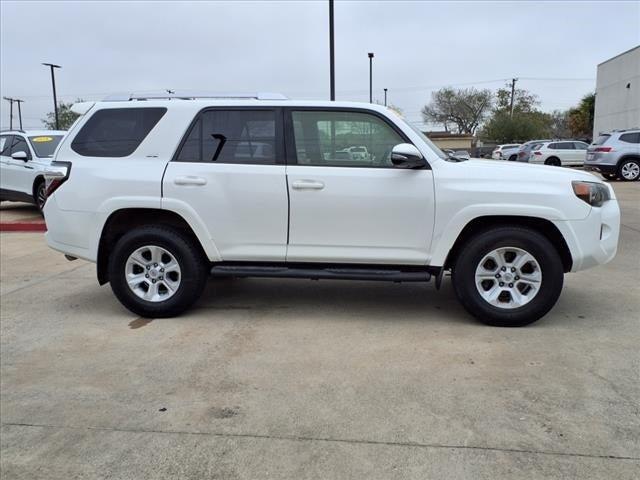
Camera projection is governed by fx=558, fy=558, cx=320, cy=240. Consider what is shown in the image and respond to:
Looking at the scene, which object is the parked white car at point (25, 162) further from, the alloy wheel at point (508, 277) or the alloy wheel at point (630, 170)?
the alloy wheel at point (630, 170)

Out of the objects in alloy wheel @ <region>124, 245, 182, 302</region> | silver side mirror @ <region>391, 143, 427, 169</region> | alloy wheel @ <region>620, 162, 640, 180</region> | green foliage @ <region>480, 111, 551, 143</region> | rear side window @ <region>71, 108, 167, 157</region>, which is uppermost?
green foliage @ <region>480, 111, 551, 143</region>

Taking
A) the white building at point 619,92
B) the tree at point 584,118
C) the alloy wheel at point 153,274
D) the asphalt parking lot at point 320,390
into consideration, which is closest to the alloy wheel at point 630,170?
the asphalt parking lot at point 320,390

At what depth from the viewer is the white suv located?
445 cm

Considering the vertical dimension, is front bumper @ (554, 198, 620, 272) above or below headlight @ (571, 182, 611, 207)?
below

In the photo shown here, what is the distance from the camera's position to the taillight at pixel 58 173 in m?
4.89

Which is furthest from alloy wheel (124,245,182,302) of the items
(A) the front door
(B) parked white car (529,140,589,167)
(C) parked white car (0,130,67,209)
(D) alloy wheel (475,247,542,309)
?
(B) parked white car (529,140,589,167)

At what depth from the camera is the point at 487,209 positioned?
4402 millimetres

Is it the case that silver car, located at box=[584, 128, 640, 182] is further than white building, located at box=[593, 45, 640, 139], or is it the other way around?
white building, located at box=[593, 45, 640, 139]

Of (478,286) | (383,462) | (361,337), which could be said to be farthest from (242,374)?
(478,286)

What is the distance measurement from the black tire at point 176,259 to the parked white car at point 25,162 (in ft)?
25.3

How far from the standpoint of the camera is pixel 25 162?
11.7 m

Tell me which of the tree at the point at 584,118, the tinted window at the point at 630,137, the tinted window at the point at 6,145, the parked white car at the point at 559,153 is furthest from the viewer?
the tree at the point at 584,118

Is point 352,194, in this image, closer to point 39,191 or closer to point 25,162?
point 39,191

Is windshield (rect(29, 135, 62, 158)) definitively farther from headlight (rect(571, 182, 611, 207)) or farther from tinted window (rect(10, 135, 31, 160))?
headlight (rect(571, 182, 611, 207))
